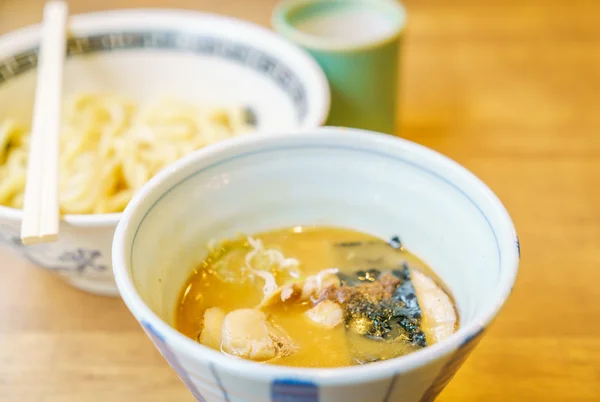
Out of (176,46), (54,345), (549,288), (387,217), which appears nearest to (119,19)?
(176,46)

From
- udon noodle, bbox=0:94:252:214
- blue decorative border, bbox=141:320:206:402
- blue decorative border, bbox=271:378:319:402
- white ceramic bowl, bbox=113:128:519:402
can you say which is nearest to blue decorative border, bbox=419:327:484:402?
white ceramic bowl, bbox=113:128:519:402

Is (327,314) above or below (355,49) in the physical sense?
below

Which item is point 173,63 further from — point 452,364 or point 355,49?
point 452,364

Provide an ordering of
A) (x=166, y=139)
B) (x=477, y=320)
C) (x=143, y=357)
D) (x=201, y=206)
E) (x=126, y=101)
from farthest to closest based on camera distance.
Result: (x=126, y=101) → (x=166, y=139) → (x=143, y=357) → (x=201, y=206) → (x=477, y=320)

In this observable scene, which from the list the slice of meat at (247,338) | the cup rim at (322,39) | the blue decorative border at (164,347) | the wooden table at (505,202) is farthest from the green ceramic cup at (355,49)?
the blue decorative border at (164,347)

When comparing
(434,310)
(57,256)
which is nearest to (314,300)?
(434,310)

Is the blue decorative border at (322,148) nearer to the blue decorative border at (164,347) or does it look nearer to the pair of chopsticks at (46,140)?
the blue decorative border at (164,347)

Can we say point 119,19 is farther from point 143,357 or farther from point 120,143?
point 143,357

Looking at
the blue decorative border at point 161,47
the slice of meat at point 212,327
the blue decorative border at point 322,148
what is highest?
the blue decorative border at point 161,47
